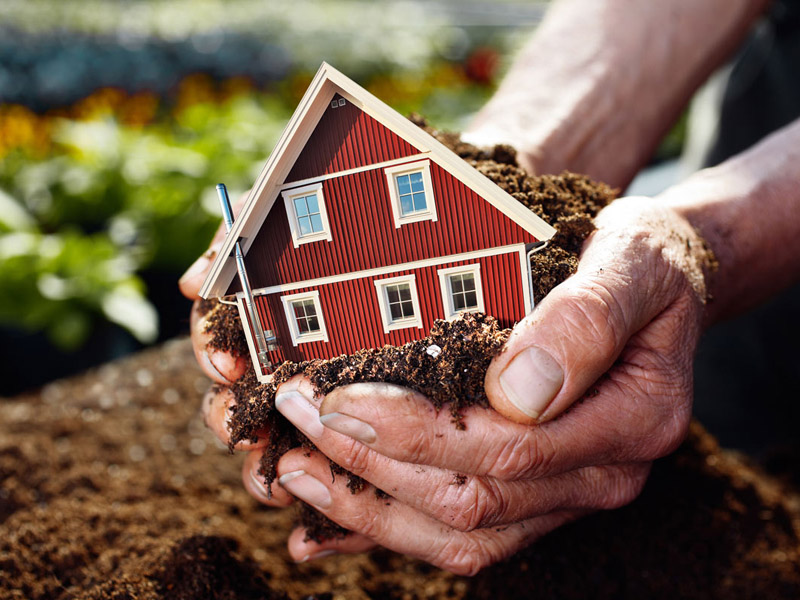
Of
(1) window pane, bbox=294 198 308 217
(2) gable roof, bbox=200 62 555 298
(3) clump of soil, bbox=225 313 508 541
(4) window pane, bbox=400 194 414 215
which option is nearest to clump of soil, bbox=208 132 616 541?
(3) clump of soil, bbox=225 313 508 541

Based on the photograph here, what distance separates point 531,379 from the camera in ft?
6.50

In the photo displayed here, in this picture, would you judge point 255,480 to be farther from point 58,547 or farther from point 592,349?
point 592,349

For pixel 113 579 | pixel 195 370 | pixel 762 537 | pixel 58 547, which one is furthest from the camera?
pixel 195 370

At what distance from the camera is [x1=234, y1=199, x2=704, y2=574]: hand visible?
2043 mm

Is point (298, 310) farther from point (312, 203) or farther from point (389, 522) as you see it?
point (389, 522)

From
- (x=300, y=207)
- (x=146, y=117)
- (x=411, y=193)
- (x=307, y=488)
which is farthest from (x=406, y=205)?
(x=146, y=117)

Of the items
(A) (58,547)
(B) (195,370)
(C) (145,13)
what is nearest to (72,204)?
(B) (195,370)

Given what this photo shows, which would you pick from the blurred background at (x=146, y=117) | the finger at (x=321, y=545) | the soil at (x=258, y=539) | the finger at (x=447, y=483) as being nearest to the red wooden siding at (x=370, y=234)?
the finger at (x=447, y=483)

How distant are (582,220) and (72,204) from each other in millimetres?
6118

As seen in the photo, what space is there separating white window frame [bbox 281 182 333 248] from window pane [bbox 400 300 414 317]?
406 millimetres

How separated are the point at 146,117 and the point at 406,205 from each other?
792 centimetres

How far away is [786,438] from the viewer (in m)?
4.88

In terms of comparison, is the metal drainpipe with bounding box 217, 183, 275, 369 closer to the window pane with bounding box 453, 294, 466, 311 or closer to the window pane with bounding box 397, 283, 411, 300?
the window pane with bounding box 397, 283, 411, 300

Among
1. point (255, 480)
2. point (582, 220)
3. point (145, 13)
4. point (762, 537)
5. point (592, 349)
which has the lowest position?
point (762, 537)
